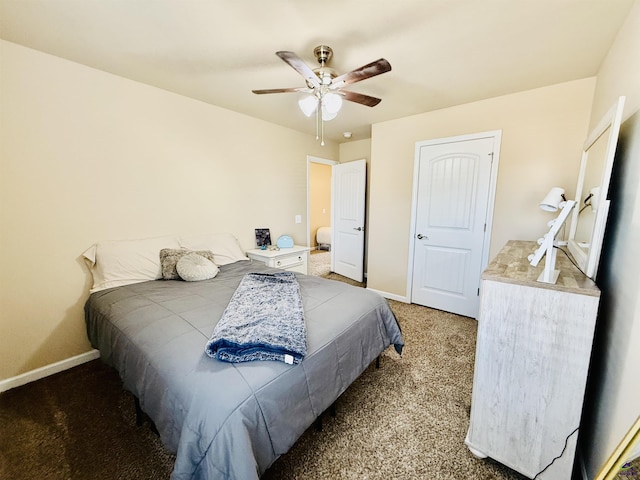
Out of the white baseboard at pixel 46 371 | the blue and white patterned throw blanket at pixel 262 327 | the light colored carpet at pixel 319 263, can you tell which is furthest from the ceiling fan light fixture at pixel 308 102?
the light colored carpet at pixel 319 263

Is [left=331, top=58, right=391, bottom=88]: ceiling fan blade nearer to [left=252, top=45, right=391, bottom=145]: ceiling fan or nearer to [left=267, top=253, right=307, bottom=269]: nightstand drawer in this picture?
[left=252, top=45, right=391, bottom=145]: ceiling fan

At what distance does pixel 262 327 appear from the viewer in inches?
50.6

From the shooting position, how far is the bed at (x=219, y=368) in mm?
920

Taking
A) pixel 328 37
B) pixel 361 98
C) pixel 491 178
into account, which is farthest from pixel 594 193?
pixel 328 37

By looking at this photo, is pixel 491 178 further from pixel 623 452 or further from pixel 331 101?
pixel 623 452

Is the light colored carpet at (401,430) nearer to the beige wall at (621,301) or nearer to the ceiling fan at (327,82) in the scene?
the beige wall at (621,301)

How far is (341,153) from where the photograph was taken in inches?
175

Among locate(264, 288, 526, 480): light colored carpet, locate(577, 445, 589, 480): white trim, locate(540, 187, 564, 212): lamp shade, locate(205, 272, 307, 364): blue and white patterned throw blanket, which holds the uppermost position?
locate(540, 187, 564, 212): lamp shade

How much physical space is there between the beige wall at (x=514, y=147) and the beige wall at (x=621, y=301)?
32.4 inches

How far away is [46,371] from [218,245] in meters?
1.60

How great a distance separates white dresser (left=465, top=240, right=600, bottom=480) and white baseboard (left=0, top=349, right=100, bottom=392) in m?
2.74

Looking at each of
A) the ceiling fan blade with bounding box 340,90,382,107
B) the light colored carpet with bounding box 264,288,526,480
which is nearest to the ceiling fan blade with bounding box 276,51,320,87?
the ceiling fan blade with bounding box 340,90,382,107

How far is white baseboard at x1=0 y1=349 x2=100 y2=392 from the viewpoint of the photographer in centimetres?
182

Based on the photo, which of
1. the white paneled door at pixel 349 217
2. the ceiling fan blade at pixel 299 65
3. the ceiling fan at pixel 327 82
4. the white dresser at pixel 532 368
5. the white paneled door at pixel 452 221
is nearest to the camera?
the white dresser at pixel 532 368
